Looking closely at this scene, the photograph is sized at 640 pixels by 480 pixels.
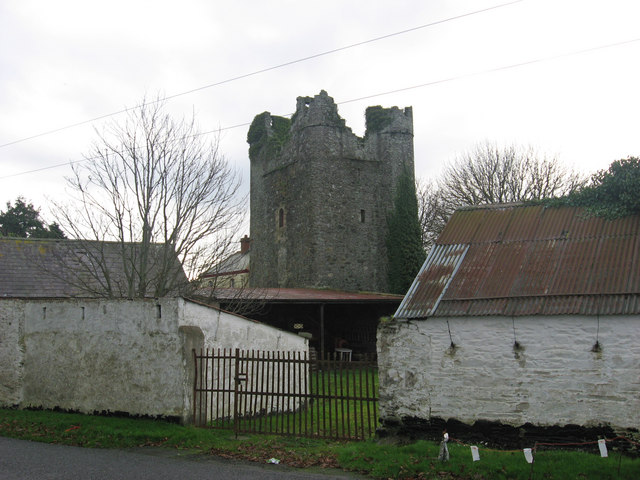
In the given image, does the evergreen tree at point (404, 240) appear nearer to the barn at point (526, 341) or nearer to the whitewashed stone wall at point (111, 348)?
the whitewashed stone wall at point (111, 348)

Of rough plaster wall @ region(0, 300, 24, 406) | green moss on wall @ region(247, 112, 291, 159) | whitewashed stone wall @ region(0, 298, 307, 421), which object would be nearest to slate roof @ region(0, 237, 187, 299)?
rough plaster wall @ region(0, 300, 24, 406)

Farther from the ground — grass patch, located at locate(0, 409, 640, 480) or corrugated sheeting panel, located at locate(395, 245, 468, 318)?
corrugated sheeting panel, located at locate(395, 245, 468, 318)

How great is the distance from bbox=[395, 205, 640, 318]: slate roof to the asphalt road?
320 centimetres

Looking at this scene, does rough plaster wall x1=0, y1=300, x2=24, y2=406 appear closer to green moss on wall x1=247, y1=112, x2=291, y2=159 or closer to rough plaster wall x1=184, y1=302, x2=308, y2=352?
rough plaster wall x1=184, y1=302, x2=308, y2=352

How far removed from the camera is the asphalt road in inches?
267

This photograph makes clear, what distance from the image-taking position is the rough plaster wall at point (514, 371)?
23.5 feet

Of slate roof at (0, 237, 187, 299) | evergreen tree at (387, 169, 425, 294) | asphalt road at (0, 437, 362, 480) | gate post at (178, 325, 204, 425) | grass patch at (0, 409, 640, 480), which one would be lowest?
asphalt road at (0, 437, 362, 480)

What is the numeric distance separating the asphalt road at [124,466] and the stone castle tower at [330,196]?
1908cm

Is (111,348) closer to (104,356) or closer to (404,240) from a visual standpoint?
(104,356)

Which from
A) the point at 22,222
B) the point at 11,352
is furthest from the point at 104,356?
the point at 22,222

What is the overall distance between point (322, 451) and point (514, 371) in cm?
303

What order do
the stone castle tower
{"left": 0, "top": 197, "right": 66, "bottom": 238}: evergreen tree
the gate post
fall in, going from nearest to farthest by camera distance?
the gate post → the stone castle tower → {"left": 0, "top": 197, "right": 66, "bottom": 238}: evergreen tree

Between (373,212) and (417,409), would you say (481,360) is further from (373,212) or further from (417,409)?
(373,212)

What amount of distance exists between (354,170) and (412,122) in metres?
4.74
